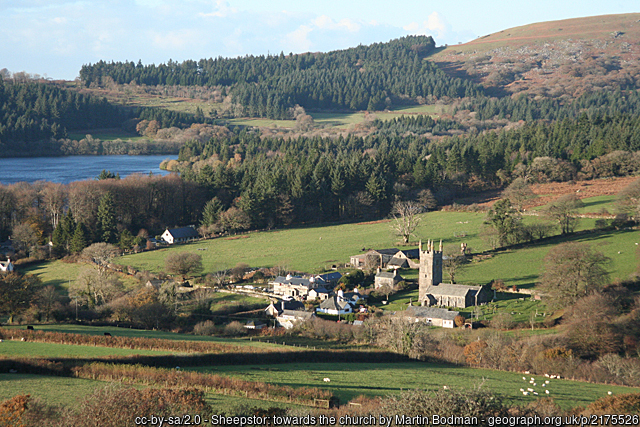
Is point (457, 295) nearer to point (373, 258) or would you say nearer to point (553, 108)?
point (373, 258)

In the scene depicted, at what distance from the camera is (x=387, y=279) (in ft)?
188

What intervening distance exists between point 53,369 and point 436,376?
1700 centimetres

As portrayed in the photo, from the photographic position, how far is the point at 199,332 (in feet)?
143

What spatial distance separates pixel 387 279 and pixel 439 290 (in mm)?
6188

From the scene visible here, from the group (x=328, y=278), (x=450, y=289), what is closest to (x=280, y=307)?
(x=328, y=278)

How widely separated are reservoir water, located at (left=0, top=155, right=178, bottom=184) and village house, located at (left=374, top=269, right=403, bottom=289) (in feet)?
229

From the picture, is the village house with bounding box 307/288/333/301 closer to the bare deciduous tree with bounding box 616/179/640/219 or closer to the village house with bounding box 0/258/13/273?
the village house with bounding box 0/258/13/273

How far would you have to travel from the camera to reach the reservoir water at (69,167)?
119 metres

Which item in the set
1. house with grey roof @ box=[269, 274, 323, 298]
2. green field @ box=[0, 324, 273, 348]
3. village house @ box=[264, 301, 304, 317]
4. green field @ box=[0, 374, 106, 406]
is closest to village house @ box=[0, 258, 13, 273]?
green field @ box=[0, 324, 273, 348]

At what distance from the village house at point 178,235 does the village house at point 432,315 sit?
4068 centimetres

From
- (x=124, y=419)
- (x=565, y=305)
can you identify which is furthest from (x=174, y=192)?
(x=124, y=419)

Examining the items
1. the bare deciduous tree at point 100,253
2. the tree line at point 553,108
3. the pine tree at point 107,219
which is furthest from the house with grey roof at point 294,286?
the tree line at point 553,108

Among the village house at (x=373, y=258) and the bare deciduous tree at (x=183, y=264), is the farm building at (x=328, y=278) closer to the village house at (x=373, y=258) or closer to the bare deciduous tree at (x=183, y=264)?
the village house at (x=373, y=258)

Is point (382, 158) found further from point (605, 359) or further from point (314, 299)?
point (605, 359)
